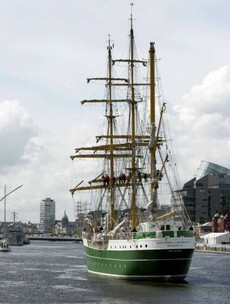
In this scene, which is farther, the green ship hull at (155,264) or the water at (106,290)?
the green ship hull at (155,264)

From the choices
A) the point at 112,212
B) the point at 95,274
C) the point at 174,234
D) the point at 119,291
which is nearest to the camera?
the point at 119,291

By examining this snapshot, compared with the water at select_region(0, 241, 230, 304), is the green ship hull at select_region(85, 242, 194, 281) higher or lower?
higher

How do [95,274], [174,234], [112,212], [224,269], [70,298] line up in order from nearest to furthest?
[70,298], [174,234], [95,274], [112,212], [224,269]

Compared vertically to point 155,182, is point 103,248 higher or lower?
lower

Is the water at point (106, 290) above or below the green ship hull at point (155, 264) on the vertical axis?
below

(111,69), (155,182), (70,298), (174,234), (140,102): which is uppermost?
(111,69)

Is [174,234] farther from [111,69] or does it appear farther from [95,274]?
[111,69]

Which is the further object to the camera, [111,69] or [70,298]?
[111,69]

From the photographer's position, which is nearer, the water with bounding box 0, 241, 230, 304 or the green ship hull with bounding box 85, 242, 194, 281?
the water with bounding box 0, 241, 230, 304

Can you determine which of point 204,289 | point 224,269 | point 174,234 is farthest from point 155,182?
point 224,269

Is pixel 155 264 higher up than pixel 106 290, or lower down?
higher up

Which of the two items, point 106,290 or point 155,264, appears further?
point 155,264

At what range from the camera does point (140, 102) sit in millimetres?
109375

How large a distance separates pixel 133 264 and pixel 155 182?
38.8 feet
